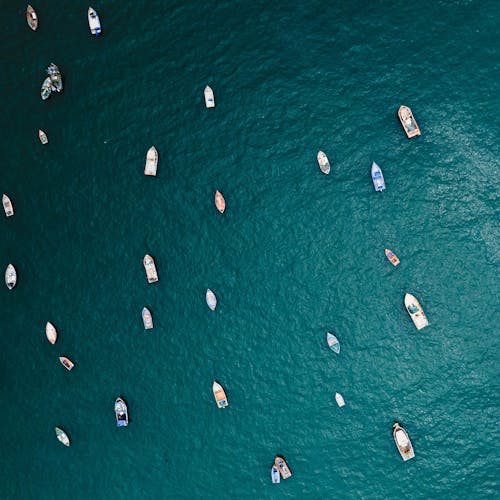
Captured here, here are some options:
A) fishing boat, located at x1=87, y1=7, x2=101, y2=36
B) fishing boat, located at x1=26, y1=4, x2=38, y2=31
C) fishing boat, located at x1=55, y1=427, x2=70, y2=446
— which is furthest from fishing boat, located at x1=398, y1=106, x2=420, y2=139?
fishing boat, located at x1=55, y1=427, x2=70, y2=446

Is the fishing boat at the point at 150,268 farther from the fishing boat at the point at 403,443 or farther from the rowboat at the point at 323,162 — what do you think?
the fishing boat at the point at 403,443

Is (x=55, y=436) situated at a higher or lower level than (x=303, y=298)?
lower

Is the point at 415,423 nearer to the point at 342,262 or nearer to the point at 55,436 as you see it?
the point at 342,262

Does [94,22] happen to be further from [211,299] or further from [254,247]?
[211,299]

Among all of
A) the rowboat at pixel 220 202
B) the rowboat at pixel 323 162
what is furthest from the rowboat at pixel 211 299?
the rowboat at pixel 323 162

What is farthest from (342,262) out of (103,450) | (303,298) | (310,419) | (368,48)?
(103,450)

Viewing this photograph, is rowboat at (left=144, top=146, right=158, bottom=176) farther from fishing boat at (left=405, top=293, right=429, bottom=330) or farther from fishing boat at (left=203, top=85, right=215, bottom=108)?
fishing boat at (left=405, top=293, right=429, bottom=330)

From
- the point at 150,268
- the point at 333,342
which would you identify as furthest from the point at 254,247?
the point at 333,342
